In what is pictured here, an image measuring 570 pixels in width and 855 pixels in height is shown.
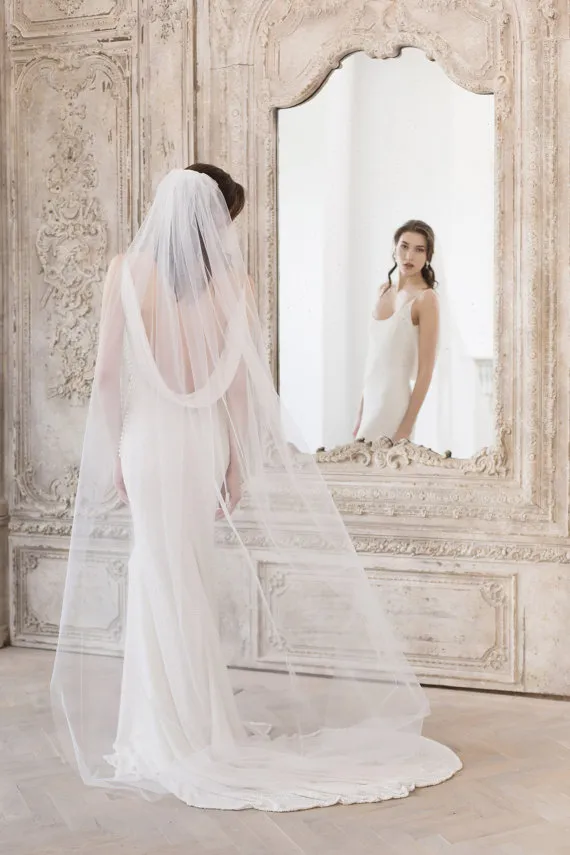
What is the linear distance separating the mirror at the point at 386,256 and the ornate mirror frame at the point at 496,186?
0.06 meters

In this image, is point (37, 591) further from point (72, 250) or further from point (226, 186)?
point (226, 186)

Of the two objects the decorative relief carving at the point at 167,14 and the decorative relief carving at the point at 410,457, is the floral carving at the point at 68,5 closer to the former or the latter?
the decorative relief carving at the point at 167,14

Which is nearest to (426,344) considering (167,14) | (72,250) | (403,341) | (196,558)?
(403,341)

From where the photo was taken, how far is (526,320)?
4098 mm

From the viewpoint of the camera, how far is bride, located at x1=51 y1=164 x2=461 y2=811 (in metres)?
3.12

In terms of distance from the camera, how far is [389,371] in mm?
4281

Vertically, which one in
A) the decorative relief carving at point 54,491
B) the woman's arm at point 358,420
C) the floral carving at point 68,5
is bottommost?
the decorative relief carving at point 54,491

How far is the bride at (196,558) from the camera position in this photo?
312 cm

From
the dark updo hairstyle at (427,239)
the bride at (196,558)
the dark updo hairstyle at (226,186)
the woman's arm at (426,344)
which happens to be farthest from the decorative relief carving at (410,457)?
the dark updo hairstyle at (226,186)

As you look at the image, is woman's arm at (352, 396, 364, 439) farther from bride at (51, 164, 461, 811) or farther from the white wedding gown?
the white wedding gown

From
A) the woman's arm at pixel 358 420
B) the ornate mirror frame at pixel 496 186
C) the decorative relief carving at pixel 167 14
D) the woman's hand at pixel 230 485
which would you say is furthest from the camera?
the decorative relief carving at pixel 167 14

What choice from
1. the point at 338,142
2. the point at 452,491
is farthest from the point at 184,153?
the point at 452,491

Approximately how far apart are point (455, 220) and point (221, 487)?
5.36ft

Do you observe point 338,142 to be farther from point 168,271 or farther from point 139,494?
point 139,494
